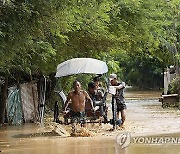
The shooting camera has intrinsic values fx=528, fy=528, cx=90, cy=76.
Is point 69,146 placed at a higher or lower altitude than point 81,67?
lower

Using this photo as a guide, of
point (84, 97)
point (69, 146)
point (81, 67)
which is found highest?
point (81, 67)

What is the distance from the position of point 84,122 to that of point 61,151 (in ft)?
Result: 10.6

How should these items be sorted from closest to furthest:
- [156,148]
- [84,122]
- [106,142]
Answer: [156,148], [106,142], [84,122]

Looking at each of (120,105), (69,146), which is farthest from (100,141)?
(120,105)

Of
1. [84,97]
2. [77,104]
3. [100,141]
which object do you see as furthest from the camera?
[84,97]

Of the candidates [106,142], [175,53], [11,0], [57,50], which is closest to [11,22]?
[11,0]

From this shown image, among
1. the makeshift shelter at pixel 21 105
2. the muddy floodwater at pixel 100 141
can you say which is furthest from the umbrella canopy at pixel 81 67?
the makeshift shelter at pixel 21 105

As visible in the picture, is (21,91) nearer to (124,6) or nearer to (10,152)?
(124,6)

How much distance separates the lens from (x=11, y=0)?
10.8 meters

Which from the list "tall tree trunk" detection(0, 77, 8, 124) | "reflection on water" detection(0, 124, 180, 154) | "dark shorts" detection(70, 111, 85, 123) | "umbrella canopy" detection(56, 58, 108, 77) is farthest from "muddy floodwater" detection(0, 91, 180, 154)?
"tall tree trunk" detection(0, 77, 8, 124)

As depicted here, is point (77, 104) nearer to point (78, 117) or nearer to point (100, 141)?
point (78, 117)

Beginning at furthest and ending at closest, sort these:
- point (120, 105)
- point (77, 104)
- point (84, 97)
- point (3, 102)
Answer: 1. point (3, 102)
2. point (120, 105)
3. point (84, 97)
4. point (77, 104)

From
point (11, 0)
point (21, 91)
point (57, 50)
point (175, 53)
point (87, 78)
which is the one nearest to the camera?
point (11, 0)

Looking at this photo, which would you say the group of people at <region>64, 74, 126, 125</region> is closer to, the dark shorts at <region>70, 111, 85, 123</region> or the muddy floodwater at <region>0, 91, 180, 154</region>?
the dark shorts at <region>70, 111, 85, 123</region>
